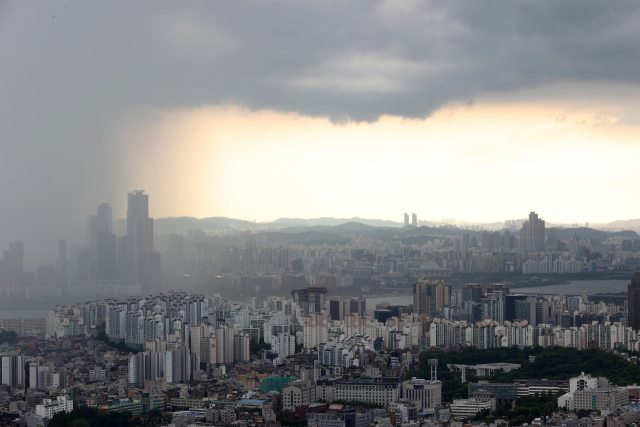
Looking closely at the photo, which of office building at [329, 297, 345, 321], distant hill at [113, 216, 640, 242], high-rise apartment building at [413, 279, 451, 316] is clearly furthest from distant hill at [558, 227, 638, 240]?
office building at [329, 297, 345, 321]

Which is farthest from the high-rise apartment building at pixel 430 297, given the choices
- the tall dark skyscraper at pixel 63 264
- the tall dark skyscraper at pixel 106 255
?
the tall dark skyscraper at pixel 63 264

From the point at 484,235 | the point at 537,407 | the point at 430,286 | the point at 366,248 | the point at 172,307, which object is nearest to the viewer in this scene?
the point at 537,407

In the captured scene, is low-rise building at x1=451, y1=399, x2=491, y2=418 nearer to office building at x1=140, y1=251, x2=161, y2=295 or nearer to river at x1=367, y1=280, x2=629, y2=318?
office building at x1=140, y1=251, x2=161, y2=295

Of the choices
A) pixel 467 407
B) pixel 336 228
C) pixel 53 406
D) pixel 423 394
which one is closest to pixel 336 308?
pixel 336 228

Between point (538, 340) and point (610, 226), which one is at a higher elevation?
point (610, 226)

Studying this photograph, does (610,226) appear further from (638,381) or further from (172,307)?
(638,381)

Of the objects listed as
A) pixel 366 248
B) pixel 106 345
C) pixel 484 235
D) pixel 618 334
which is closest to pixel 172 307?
pixel 106 345
